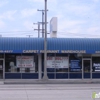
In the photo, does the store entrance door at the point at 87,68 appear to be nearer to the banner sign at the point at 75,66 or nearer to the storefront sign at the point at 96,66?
the storefront sign at the point at 96,66

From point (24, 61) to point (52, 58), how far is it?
3007mm

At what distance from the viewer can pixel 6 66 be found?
119 feet

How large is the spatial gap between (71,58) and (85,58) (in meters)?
1.52

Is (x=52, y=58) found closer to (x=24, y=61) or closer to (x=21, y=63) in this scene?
(x=24, y=61)

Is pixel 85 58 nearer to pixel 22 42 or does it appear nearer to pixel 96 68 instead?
pixel 96 68

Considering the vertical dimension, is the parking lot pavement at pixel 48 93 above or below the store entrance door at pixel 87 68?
below

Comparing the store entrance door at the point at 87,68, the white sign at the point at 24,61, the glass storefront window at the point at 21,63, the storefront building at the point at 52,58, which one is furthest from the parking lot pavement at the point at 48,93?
the store entrance door at the point at 87,68

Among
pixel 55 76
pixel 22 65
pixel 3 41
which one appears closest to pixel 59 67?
pixel 55 76

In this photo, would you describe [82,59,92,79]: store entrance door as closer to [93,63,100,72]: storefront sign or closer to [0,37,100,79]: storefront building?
[0,37,100,79]: storefront building

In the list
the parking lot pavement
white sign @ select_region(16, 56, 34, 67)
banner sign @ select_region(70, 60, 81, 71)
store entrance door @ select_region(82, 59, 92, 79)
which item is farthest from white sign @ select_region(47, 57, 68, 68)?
the parking lot pavement

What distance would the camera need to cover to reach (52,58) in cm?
3678

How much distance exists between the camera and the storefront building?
3534cm

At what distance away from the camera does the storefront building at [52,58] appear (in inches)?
1391

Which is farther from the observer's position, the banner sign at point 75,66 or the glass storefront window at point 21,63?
the banner sign at point 75,66
